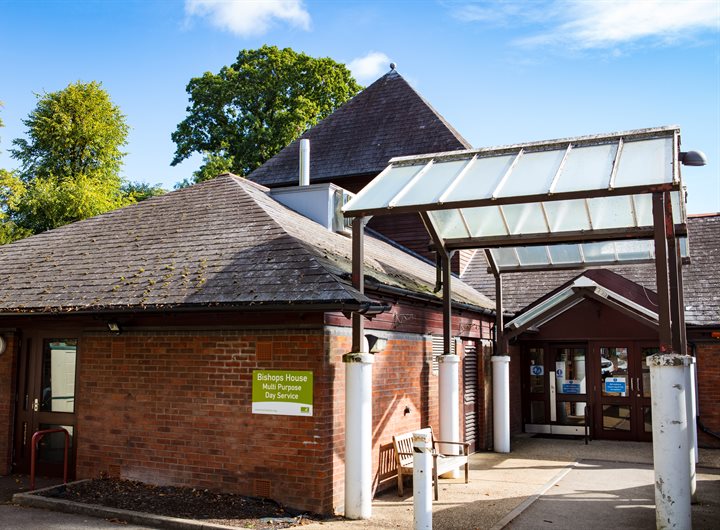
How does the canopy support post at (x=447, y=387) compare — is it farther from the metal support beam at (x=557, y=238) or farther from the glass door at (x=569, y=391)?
the glass door at (x=569, y=391)

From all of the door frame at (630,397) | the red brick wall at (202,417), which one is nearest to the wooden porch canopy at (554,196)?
the red brick wall at (202,417)

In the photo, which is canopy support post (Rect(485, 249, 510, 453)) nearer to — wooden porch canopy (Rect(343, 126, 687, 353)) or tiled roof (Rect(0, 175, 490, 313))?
tiled roof (Rect(0, 175, 490, 313))

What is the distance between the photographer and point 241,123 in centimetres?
3525

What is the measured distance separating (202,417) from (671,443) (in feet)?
18.7

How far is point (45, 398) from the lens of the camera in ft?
34.2

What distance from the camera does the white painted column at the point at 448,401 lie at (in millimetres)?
11281

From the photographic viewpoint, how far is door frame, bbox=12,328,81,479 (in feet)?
33.6

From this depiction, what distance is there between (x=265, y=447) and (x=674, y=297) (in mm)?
5711

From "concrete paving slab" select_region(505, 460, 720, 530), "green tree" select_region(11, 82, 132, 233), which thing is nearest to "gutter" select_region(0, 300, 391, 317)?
"concrete paving slab" select_region(505, 460, 720, 530)

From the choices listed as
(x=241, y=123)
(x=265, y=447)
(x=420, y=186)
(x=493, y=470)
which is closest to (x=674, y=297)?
(x=420, y=186)

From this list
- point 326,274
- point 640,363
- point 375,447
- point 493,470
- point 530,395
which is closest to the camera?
point 326,274

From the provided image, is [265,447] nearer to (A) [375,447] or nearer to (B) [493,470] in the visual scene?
(A) [375,447]

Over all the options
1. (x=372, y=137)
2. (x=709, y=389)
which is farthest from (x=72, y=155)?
(x=709, y=389)

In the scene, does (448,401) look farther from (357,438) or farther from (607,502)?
(357,438)
